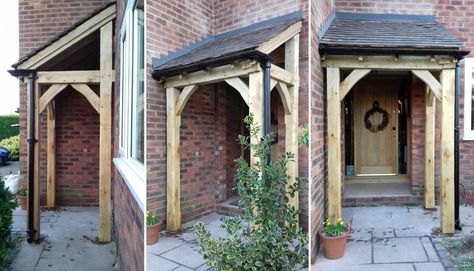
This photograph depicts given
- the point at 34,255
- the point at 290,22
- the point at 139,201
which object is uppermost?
the point at 290,22

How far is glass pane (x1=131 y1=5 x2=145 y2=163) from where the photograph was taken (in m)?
3.61

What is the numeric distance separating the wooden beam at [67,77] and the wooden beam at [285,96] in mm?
2815

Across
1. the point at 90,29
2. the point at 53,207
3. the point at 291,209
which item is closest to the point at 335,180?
the point at 291,209

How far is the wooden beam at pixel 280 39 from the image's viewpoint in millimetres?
3918

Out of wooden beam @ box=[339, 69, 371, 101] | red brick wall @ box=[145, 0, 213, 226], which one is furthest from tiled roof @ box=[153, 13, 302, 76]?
wooden beam @ box=[339, 69, 371, 101]

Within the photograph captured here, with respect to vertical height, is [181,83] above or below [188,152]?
above

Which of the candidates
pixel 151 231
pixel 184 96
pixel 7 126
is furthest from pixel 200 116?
pixel 7 126

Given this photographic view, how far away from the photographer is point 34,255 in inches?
193

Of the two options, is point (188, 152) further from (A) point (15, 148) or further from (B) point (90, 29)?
(A) point (15, 148)

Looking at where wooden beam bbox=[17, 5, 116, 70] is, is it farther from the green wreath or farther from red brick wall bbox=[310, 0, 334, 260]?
the green wreath

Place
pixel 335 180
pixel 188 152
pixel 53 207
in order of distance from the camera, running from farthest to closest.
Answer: pixel 53 207 → pixel 188 152 → pixel 335 180

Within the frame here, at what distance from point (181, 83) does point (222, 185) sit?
77.0 inches

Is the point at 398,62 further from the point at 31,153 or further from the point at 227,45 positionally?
the point at 31,153

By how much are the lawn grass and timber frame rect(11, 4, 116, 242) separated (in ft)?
14.5
